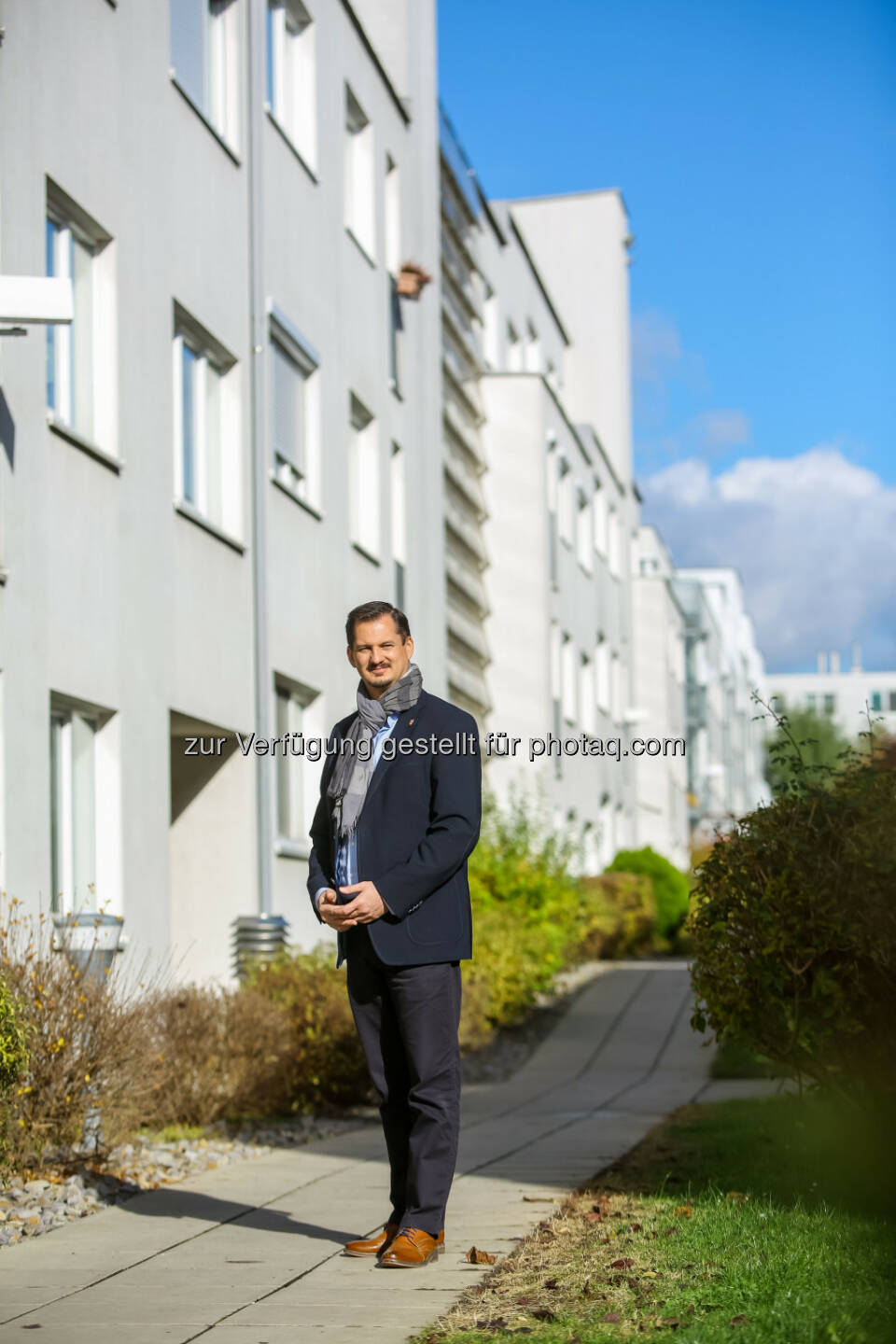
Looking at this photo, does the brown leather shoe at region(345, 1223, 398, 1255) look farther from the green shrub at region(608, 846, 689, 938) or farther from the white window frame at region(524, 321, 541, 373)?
the white window frame at region(524, 321, 541, 373)

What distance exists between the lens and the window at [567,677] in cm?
3198

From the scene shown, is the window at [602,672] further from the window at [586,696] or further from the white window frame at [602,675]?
the window at [586,696]

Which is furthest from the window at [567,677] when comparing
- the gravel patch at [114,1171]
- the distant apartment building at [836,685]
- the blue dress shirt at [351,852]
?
the distant apartment building at [836,685]

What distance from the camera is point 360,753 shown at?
585 cm

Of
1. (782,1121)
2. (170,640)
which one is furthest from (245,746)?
(782,1121)

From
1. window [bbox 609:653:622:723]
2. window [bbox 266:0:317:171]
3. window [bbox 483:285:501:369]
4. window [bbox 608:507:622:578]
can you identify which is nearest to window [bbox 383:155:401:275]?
window [bbox 266:0:317:171]

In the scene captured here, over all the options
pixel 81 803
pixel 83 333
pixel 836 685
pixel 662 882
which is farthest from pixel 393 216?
pixel 836 685

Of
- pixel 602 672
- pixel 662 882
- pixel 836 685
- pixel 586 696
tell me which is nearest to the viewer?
pixel 662 882

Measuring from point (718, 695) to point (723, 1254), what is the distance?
70.4 metres

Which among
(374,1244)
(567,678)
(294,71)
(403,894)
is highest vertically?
(294,71)

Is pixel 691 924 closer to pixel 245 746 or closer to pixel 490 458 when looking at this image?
pixel 245 746

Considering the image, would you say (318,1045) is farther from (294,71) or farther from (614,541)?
(614,541)

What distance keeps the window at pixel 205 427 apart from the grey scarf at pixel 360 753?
720 cm

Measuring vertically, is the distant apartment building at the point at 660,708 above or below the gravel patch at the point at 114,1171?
A: above
